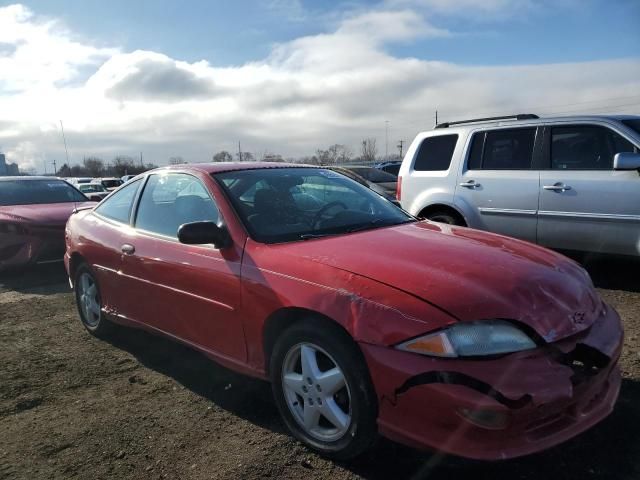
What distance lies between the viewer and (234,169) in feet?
12.4

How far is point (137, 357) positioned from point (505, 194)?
4.46m

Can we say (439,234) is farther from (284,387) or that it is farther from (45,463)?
(45,463)

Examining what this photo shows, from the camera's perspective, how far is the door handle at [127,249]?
3891 millimetres

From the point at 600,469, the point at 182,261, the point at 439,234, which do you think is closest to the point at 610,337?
the point at 600,469

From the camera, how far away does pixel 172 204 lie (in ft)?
12.6

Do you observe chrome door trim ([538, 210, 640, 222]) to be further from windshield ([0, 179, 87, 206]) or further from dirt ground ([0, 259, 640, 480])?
windshield ([0, 179, 87, 206])

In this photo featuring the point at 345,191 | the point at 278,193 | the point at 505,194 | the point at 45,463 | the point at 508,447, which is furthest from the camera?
the point at 505,194

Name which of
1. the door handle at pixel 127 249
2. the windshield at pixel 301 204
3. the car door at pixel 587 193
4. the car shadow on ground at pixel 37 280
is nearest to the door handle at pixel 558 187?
the car door at pixel 587 193

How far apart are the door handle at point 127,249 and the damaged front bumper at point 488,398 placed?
226 centimetres

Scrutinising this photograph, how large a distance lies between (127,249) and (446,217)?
4170 millimetres

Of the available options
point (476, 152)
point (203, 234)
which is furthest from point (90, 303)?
point (476, 152)

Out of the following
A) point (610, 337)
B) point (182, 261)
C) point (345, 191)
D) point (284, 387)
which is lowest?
point (284, 387)

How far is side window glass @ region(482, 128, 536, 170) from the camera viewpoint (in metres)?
6.17

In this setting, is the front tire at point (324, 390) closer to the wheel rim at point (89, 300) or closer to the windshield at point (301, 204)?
the windshield at point (301, 204)
